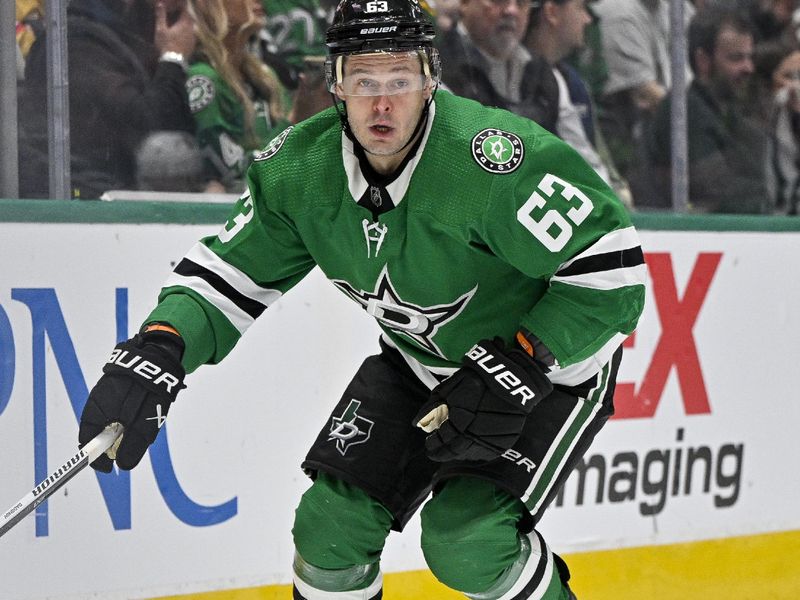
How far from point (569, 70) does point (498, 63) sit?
25cm

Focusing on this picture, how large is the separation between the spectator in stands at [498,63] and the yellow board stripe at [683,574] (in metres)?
Result: 1.24

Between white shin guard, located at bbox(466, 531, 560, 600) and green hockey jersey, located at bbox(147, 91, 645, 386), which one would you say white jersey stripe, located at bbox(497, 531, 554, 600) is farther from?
green hockey jersey, located at bbox(147, 91, 645, 386)

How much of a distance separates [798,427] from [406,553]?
1.40 meters

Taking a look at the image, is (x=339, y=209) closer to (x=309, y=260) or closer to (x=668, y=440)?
(x=309, y=260)

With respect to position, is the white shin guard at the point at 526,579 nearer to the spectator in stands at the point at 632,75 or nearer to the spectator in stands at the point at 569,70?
the spectator in stands at the point at 569,70

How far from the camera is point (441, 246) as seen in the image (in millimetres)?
2232

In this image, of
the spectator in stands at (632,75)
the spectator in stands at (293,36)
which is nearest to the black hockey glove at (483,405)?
the spectator in stands at (293,36)

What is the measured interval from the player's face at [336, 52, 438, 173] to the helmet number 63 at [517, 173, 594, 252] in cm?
26

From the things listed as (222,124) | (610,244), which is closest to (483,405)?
(610,244)

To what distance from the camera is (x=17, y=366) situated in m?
2.69

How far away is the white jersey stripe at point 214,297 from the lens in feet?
7.79

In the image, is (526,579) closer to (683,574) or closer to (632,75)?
(683,574)

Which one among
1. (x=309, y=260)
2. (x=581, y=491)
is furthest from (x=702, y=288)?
(x=309, y=260)

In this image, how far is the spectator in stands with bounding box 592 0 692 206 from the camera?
142 inches
